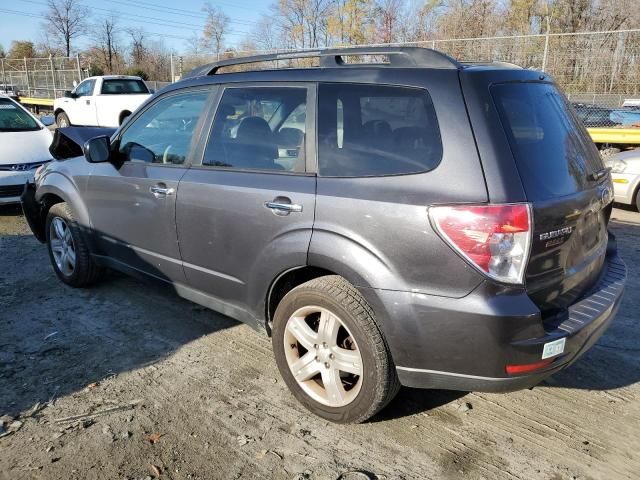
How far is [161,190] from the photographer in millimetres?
3625

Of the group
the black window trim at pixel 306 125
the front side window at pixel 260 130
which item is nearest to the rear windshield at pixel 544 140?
the black window trim at pixel 306 125

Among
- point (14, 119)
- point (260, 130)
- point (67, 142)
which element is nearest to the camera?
point (260, 130)

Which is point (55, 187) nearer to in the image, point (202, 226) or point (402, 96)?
point (202, 226)

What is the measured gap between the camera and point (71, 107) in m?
17.6

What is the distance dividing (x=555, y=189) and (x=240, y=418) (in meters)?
2.05

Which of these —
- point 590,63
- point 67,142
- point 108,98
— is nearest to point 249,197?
point 67,142

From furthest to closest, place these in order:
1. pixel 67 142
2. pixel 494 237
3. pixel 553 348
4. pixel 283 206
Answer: pixel 67 142 → pixel 283 206 → pixel 553 348 → pixel 494 237

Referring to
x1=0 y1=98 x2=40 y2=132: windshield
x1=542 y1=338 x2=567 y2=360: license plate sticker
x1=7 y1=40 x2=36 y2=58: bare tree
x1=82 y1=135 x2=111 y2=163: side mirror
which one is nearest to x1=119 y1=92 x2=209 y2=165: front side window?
x1=82 y1=135 x2=111 y2=163: side mirror

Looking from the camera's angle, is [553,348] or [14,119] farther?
[14,119]

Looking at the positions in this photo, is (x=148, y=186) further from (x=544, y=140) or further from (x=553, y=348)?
(x=553, y=348)

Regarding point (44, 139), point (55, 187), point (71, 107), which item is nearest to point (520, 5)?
point (71, 107)

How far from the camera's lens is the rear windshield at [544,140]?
2387mm

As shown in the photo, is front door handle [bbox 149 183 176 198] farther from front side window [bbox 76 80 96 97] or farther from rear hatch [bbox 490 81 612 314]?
front side window [bbox 76 80 96 97]

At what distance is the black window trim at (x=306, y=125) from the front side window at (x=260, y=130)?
20 mm
